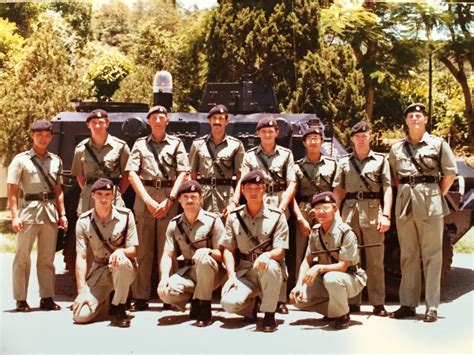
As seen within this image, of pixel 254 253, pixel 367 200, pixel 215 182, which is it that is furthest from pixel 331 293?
pixel 215 182

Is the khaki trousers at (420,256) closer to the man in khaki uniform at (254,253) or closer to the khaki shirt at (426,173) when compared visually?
the khaki shirt at (426,173)

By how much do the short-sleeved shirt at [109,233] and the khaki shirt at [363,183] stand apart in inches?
78.2

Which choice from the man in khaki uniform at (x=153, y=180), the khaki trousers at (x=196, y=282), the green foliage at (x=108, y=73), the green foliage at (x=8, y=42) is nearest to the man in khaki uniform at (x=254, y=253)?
the khaki trousers at (x=196, y=282)

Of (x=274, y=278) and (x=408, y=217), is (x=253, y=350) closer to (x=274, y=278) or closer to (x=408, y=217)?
(x=274, y=278)

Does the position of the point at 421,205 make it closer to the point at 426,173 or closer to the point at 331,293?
the point at 426,173

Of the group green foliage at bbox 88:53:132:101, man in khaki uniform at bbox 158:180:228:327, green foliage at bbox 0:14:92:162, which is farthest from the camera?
green foliage at bbox 88:53:132:101

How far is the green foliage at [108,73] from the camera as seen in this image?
2039 centimetres

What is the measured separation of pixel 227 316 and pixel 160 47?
15.7 meters

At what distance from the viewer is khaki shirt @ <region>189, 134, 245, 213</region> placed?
6805mm

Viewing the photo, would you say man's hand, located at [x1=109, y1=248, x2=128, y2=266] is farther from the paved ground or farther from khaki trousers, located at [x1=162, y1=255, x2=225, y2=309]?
the paved ground

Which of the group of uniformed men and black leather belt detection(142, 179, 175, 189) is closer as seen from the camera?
the group of uniformed men

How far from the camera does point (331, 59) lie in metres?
14.0

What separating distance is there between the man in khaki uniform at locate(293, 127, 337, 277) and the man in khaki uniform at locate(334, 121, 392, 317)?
7.3 inches

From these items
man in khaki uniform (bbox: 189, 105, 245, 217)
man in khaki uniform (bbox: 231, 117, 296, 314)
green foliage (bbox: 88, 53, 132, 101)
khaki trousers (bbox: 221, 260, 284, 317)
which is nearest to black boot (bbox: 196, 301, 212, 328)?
khaki trousers (bbox: 221, 260, 284, 317)
